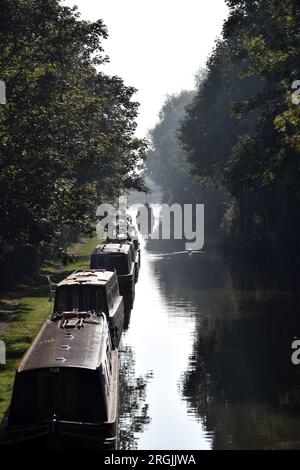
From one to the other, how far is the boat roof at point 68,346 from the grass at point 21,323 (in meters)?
2.38

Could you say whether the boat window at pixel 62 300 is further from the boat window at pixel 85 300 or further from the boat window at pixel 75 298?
the boat window at pixel 85 300

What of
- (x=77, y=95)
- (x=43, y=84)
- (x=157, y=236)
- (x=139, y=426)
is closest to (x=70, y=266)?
(x=77, y=95)

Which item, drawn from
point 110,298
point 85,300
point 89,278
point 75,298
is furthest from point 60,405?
point 89,278

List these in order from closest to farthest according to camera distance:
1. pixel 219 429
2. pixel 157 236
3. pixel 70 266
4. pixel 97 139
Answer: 1. pixel 219 429
2. pixel 97 139
3. pixel 70 266
4. pixel 157 236

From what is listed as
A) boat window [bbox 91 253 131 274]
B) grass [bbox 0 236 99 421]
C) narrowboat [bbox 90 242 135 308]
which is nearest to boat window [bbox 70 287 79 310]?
→ grass [bbox 0 236 99 421]

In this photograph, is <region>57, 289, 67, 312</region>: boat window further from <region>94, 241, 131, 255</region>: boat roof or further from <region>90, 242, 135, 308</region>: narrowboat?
<region>94, 241, 131, 255</region>: boat roof

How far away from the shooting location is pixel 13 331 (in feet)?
111

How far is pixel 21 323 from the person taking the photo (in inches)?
1415

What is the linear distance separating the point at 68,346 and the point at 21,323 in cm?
1541

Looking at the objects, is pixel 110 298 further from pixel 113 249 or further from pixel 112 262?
pixel 113 249

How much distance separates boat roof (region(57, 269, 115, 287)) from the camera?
33.2 metres
